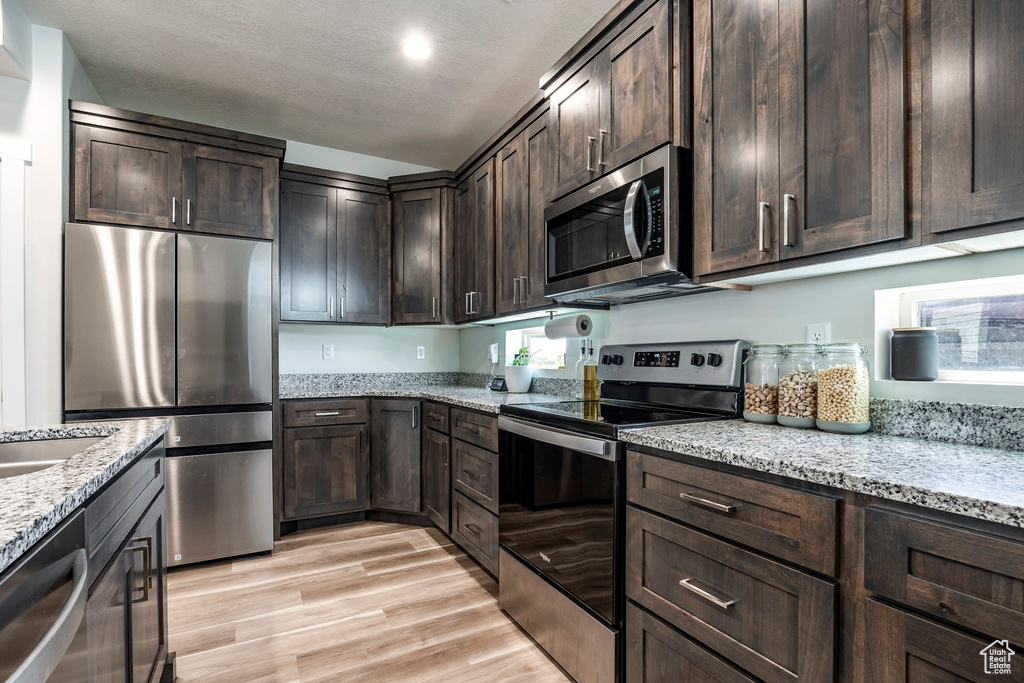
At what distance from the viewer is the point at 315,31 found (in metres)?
2.45

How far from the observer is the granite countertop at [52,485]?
2.19ft

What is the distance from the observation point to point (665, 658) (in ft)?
4.58

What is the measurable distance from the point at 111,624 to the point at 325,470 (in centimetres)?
222

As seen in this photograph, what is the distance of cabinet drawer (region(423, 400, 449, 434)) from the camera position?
2994 mm

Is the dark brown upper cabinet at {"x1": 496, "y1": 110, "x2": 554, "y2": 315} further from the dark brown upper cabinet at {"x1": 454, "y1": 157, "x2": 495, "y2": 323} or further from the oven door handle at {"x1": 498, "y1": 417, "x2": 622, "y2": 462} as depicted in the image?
the oven door handle at {"x1": 498, "y1": 417, "x2": 622, "y2": 462}

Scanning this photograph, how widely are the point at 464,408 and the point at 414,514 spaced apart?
1.09m

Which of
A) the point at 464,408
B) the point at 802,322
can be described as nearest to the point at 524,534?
the point at 464,408

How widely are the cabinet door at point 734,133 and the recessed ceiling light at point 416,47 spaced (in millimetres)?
1406

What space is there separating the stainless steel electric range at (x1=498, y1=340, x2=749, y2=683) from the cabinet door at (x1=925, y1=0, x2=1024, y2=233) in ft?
2.85

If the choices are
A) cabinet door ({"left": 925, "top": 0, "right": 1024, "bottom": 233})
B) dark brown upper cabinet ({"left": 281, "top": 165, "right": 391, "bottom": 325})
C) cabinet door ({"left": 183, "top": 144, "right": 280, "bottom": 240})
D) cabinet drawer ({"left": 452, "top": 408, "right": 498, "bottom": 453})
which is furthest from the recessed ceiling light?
cabinet door ({"left": 925, "top": 0, "right": 1024, "bottom": 233})

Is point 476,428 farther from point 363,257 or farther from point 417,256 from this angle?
point 363,257

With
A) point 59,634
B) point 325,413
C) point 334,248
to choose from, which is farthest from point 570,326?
point 59,634

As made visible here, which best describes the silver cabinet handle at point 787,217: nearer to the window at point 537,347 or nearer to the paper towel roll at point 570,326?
the paper towel roll at point 570,326

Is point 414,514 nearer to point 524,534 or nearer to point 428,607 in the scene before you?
point 428,607
